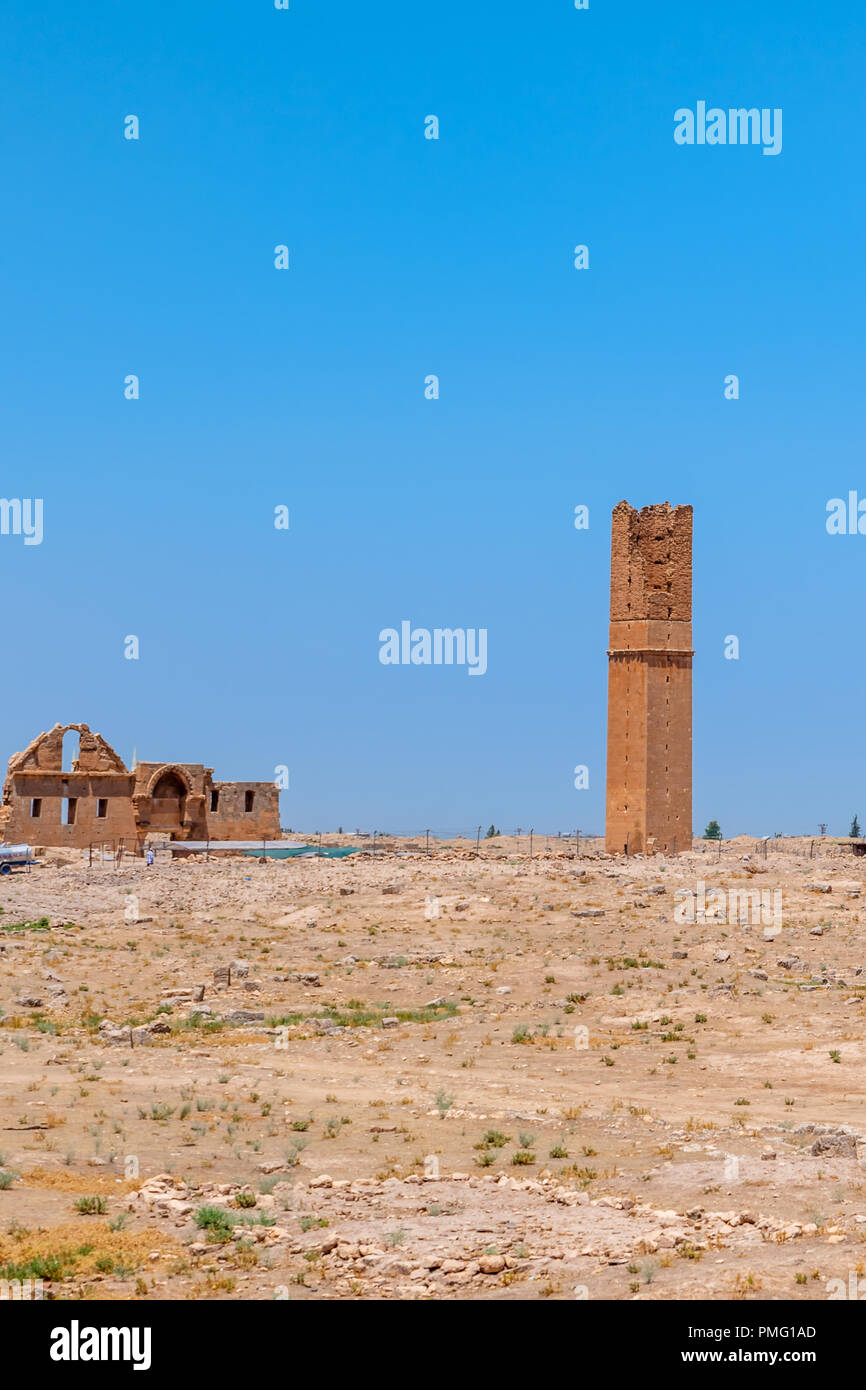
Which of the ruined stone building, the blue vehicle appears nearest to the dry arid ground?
the blue vehicle

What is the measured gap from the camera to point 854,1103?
798 inches

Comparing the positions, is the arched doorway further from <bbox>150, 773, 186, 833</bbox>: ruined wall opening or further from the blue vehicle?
the blue vehicle

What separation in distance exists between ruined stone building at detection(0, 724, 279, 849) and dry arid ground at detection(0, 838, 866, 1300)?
1479 cm

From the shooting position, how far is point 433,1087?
21922 mm

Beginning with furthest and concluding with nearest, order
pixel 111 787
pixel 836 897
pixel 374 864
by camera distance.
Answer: pixel 111 787 → pixel 374 864 → pixel 836 897

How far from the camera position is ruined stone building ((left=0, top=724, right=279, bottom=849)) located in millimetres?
59938

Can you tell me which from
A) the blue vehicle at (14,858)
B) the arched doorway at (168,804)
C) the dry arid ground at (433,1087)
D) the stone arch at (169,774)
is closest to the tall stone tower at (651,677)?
the dry arid ground at (433,1087)

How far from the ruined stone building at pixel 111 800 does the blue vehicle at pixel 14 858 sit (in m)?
2.33

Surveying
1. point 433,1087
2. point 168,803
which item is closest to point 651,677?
point 168,803

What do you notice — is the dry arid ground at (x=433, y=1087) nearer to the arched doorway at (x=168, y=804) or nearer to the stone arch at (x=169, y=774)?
the stone arch at (x=169, y=774)

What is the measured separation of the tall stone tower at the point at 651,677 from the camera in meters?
60.4

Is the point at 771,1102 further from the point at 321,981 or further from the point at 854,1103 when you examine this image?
the point at 321,981
